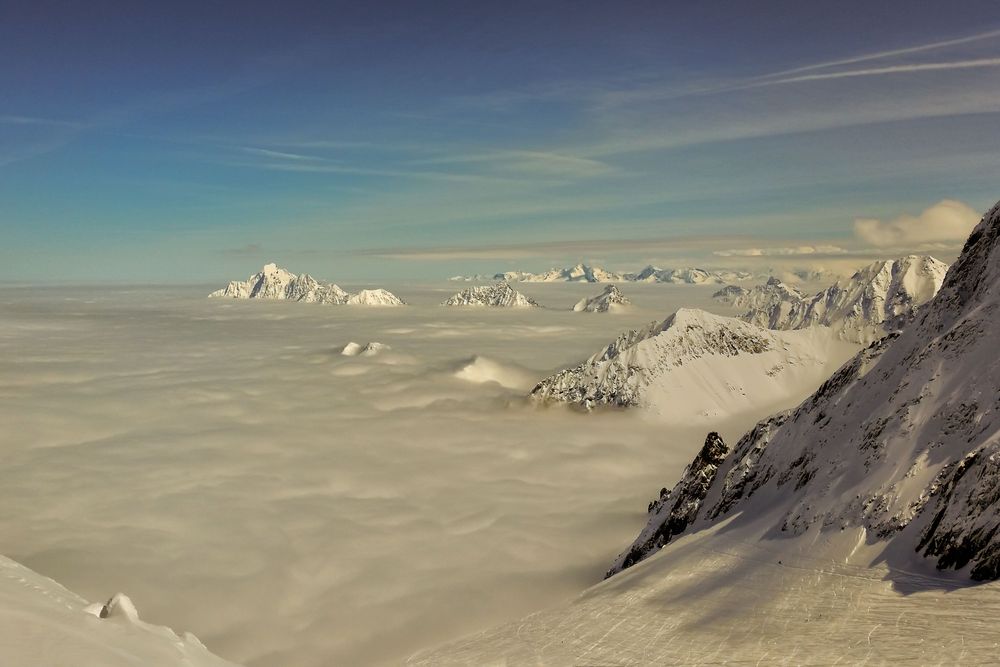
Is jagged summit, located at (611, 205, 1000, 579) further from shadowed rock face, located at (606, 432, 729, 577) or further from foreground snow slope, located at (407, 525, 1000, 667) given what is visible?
shadowed rock face, located at (606, 432, 729, 577)

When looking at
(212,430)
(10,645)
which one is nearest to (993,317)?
(10,645)

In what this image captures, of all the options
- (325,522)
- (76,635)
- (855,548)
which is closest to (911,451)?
(855,548)

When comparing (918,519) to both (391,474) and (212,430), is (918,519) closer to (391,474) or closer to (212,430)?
(391,474)

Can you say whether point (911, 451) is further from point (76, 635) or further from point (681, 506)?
point (76, 635)

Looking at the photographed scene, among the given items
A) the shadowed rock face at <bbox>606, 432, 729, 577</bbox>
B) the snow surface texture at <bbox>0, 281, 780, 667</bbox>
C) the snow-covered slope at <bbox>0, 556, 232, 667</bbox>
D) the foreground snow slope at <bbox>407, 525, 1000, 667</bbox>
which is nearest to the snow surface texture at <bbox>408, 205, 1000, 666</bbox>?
the foreground snow slope at <bbox>407, 525, 1000, 667</bbox>

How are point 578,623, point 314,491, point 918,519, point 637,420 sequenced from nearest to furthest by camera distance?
point 918,519 < point 578,623 < point 314,491 < point 637,420
